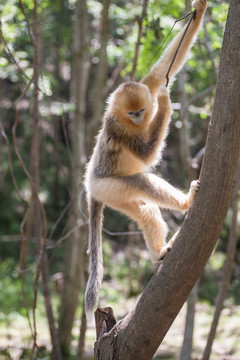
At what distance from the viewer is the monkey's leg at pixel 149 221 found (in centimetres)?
401

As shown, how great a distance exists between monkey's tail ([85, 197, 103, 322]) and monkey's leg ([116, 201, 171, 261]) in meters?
0.23

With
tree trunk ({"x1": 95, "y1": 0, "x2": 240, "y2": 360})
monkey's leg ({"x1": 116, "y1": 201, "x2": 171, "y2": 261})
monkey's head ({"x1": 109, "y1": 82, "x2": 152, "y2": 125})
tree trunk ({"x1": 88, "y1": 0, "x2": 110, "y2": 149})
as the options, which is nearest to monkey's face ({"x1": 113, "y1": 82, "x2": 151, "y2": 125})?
monkey's head ({"x1": 109, "y1": 82, "x2": 152, "y2": 125})

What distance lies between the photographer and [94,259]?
3.89 metres

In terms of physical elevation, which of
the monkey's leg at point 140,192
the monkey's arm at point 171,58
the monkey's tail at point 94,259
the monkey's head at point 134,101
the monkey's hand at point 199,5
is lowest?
the monkey's tail at point 94,259

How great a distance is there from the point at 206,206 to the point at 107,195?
4.31ft

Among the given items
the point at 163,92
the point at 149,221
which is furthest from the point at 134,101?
the point at 149,221

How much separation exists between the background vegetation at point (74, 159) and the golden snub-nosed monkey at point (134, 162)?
624mm

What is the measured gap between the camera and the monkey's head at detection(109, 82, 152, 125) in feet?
12.9

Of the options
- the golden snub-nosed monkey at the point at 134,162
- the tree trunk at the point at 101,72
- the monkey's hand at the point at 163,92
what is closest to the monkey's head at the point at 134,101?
the golden snub-nosed monkey at the point at 134,162

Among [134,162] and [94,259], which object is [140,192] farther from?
[94,259]

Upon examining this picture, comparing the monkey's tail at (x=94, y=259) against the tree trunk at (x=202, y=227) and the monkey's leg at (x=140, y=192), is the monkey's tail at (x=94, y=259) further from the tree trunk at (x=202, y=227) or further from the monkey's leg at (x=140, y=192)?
the tree trunk at (x=202, y=227)

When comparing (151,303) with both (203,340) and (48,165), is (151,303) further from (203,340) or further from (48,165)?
(48,165)

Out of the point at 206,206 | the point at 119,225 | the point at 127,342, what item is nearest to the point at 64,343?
the point at 127,342

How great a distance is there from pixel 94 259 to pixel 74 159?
3.78 m
